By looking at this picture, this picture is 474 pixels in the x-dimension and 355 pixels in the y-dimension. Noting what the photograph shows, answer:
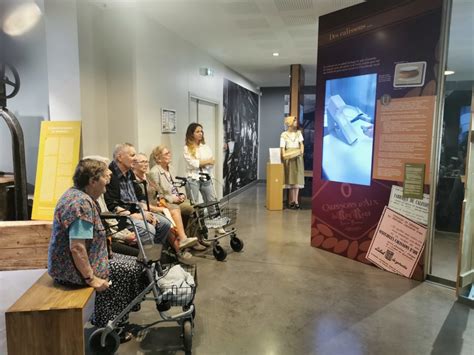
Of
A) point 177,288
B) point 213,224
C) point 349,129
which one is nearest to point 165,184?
point 213,224

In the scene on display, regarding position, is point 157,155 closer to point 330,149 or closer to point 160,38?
point 160,38

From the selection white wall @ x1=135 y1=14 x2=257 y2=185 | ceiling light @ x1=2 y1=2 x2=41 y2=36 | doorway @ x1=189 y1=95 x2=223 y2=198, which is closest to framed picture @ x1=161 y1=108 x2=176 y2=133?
white wall @ x1=135 y1=14 x2=257 y2=185

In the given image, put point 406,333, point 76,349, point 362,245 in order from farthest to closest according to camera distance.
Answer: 1. point 362,245
2. point 406,333
3. point 76,349

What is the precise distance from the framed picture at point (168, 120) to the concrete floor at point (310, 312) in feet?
6.00

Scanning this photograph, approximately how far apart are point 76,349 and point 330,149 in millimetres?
3303

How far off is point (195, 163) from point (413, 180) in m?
2.65

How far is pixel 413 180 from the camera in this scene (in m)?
3.43

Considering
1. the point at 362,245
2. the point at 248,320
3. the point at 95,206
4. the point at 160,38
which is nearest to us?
the point at 95,206

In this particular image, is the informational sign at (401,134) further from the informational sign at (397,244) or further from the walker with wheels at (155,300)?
the walker with wheels at (155,300)

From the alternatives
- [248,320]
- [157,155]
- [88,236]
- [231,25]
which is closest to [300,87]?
[231,25]

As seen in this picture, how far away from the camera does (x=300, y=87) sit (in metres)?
7.37

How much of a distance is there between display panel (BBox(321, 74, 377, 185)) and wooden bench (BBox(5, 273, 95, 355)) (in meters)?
3.07

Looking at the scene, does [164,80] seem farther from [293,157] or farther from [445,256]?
[445,256]

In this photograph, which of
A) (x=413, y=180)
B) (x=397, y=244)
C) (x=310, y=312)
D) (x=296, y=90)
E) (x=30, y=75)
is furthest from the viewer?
(x=296, y=90)
